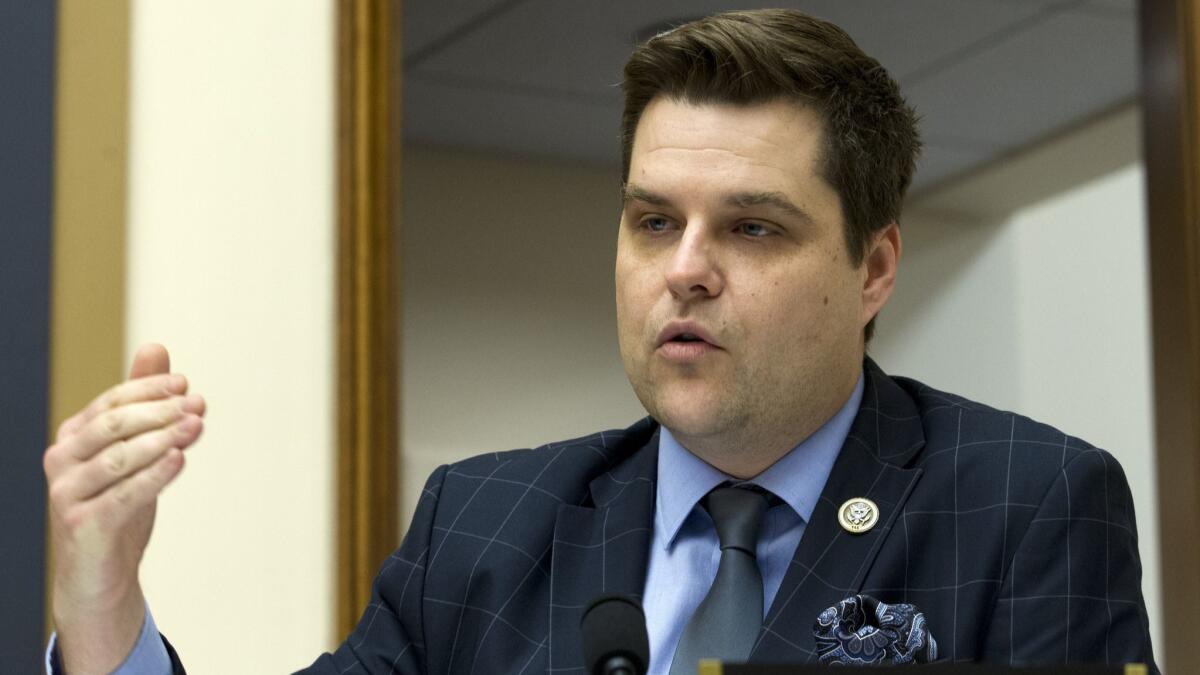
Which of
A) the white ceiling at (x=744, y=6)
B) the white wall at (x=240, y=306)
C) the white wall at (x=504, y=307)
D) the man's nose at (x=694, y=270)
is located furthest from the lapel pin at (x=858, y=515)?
the white wall at (x=504, y=307)

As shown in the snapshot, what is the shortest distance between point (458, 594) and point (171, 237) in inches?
43.2

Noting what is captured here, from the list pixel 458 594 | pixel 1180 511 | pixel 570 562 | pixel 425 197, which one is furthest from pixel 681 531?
pixel 425 197

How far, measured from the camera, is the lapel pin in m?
1.59

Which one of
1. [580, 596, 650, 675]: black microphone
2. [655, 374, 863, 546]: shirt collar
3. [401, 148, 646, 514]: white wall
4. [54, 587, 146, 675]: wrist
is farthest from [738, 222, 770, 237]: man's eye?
[401, 148, 646, 514]: white wall

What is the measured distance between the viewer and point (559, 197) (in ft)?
18.5

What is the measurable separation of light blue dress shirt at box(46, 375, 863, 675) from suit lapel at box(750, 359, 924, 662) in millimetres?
24

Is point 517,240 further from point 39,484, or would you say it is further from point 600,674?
point 600,674

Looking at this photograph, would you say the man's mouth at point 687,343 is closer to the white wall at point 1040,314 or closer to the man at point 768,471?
the man at point 768,471

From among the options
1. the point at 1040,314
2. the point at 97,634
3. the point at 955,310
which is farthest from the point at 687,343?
the point at 1040,314

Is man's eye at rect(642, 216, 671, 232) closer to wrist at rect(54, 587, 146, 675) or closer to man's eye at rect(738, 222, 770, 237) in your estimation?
man's eye at rect(738, 222, 770, 237)

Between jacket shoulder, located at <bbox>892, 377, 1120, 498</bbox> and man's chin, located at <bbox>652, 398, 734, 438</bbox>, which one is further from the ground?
man's chin, located at <bbox>652, 398, 734, 438</bbox>

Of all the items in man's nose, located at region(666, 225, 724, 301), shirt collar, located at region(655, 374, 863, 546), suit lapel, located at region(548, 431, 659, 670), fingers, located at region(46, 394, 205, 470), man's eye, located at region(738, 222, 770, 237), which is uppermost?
man's eye, located at region(738, 222, 770, 237)

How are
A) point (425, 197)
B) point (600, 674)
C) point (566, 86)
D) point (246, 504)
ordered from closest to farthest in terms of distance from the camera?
point (600, 674) < point (246, 504) < point (566, 86) < point (425, 197)

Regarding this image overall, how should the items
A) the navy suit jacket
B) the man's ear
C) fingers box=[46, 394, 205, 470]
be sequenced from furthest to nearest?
the man's ear, the navy suit jacket, fingers box=[46, 394, 205, 470]
